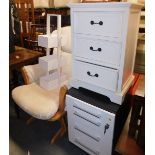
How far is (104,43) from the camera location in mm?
1018

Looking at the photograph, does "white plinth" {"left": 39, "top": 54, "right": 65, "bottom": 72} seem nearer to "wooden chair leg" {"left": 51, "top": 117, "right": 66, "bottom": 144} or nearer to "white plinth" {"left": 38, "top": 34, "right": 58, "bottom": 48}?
"white plinth" {"left": 38, "top": 34, "right": 58, "bottom": 48}

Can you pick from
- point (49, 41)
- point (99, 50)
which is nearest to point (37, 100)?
point (49, 41)

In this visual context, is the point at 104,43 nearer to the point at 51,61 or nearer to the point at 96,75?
the point at 96,75

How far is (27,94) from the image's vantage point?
149 cm

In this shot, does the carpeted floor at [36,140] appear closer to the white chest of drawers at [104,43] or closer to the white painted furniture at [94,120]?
the white painted furniture at [94,120]

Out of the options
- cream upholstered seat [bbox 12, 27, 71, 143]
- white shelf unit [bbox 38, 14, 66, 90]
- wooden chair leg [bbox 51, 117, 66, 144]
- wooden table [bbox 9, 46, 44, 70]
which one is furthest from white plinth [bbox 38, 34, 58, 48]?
wooden chair leg [bbox 51, 117, 66, 144]

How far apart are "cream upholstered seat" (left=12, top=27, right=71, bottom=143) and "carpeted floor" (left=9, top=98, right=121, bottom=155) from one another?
3.3 inches

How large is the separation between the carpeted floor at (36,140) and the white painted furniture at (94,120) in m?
0.20

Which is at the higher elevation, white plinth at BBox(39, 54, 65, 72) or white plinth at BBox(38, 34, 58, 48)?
white plinth at BBox(38, 34, 58, 48)

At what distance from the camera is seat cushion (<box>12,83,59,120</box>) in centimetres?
131

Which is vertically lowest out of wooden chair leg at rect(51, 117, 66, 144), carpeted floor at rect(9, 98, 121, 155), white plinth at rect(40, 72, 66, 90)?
carpeted floor at rect(9, 98, 121, 155)

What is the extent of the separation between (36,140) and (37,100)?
428 millimetres

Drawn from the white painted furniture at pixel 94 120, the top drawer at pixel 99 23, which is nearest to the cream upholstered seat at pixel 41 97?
the white painted furniture at pixel 94 120
